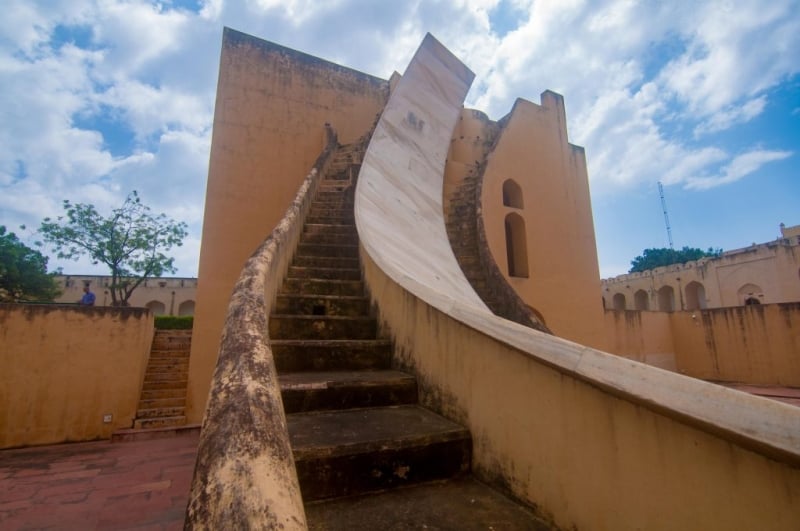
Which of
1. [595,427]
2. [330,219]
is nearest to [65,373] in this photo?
[330,219]

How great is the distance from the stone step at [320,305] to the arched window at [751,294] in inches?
873

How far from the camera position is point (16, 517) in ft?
11.8

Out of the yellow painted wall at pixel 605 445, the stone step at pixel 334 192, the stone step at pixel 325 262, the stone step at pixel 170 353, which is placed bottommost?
the stone step at pixel 170 353

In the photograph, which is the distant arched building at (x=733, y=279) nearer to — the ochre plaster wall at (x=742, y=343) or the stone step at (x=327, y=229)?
the ochre plaster wall at (x=742, y=343)

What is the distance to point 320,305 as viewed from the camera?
3357mm

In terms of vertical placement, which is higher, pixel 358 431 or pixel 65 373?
pixel 358 431

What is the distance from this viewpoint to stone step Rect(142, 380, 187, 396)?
8.95 metres

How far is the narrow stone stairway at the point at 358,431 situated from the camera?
1488mm

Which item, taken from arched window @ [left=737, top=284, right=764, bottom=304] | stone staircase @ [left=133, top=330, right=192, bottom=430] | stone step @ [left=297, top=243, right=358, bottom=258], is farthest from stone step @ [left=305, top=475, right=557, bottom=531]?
arched window @ [left=737, top=284, right=764, bottom=304]

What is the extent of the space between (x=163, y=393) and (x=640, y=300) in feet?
88.3

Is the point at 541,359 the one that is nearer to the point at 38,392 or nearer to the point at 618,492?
the point at 618,492

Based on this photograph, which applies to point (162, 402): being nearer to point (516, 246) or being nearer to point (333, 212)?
point (333, 212)

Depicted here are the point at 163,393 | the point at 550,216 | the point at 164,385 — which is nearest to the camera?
the point at 163,393

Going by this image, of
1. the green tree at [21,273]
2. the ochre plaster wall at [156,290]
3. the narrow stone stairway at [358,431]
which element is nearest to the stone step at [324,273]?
the narrow stone stairway at [358,431]
